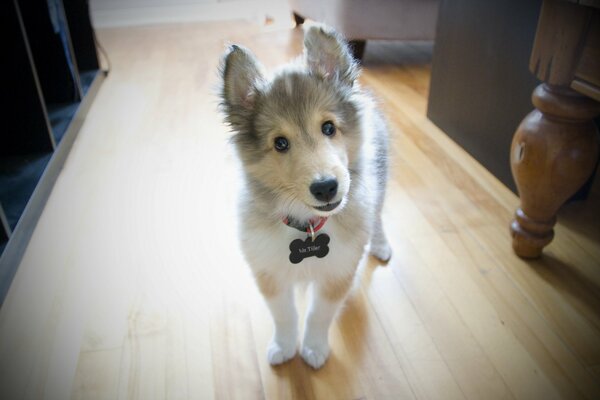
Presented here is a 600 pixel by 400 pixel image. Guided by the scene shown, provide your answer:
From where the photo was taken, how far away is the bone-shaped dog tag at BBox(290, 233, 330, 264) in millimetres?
1308

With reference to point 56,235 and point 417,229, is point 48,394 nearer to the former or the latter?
point 56,235

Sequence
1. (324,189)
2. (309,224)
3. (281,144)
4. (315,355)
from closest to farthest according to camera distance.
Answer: (324,189) → (281,144) → (309,224) → (315,355)

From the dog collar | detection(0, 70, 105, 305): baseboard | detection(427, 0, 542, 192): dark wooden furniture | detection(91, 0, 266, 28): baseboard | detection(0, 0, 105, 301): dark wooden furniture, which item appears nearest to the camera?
the dog collar

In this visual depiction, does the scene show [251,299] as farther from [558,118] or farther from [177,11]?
[177,11]

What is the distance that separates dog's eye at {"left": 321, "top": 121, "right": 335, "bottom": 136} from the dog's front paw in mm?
679

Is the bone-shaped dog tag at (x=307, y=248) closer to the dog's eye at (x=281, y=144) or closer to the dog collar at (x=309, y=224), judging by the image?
the dog collar at (x=309, y=224)

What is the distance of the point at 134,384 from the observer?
1.44 m

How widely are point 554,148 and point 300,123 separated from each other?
911 millimetres

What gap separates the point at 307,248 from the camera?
1.31 m

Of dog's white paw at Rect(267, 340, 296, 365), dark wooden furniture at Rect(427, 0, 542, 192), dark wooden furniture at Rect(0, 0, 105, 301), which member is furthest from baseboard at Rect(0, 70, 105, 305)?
dark wooden furniture at Rect(427, 0, 542, 192)

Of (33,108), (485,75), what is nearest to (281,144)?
(485,75)

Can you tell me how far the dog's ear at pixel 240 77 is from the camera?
118cm

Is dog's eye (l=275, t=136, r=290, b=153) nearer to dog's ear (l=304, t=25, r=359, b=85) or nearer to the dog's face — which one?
the dog's face

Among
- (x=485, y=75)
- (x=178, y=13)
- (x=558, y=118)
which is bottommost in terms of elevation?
(x=178, y=13)
